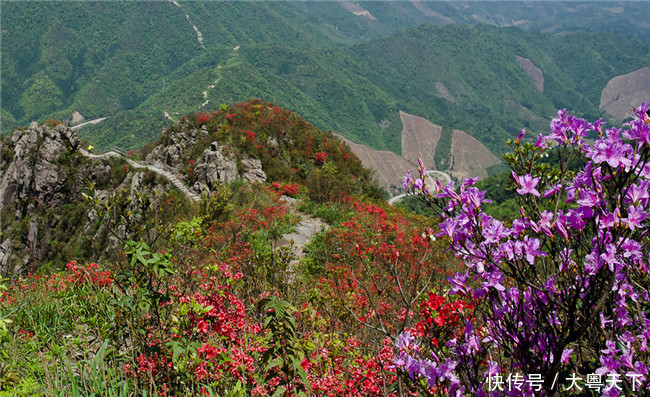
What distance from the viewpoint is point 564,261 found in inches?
62.2

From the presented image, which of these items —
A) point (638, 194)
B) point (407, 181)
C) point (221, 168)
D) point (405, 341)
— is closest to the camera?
point (638, 194)

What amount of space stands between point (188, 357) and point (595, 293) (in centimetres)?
256

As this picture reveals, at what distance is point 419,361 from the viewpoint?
1.84 meters

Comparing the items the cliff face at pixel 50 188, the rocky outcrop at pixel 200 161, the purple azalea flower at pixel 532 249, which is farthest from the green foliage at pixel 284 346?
the cliff face at pixel 50 188

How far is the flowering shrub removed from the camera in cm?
150

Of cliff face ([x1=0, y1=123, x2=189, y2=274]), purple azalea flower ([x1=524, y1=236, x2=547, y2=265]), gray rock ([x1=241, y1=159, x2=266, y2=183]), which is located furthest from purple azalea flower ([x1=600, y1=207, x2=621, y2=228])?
cliff face ([x1=0, y1=123, x2=189, y2=274])

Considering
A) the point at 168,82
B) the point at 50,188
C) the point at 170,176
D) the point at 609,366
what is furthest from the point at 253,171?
the point at 168,82

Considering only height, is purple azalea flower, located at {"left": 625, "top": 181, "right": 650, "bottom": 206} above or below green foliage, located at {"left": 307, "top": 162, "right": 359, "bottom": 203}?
above

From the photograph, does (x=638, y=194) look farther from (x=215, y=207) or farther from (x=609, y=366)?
(x=215, y=207)

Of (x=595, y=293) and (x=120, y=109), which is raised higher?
(x=595, y=293)

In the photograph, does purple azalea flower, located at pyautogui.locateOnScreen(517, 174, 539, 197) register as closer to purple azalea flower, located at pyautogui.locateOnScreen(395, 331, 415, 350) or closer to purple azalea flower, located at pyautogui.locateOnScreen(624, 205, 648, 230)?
purple azalea flower, located at pyautogui.locateOnScreen(624, 205, 648, 230)

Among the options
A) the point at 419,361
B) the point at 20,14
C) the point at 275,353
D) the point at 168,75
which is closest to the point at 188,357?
the point at 275,353

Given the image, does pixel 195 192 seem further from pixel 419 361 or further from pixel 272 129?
A: pixel 419 361

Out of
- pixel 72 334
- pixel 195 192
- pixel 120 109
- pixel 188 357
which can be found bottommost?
A: pixel 120 109
